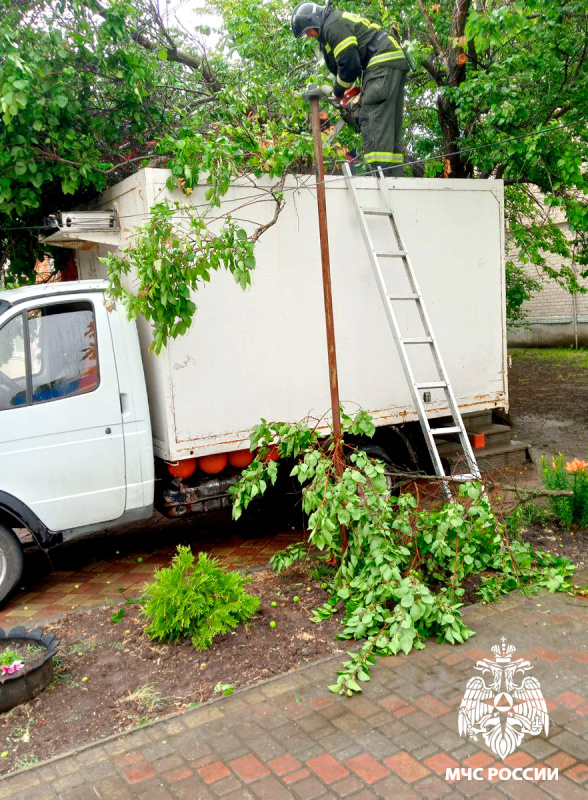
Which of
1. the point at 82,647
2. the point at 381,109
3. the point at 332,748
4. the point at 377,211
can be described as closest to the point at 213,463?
the point at 82,647

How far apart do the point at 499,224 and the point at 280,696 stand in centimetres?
474

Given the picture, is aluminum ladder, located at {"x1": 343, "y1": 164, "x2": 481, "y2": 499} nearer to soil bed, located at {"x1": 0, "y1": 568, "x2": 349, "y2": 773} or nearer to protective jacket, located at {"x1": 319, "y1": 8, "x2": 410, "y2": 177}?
protective jacket, located at {"x1": 319, "y1": 8, "x2": 410, "y2": 177}

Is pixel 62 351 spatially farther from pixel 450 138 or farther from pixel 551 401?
pixel 551 401

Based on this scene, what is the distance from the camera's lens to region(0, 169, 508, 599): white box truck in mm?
4898

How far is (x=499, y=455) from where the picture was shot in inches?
295

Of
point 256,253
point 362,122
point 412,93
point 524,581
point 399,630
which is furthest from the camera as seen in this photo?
point 412,93

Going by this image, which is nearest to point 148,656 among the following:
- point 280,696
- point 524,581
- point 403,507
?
point 280,696

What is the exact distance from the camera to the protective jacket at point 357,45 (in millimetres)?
6664

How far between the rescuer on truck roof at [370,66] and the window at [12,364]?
3568 millimetres

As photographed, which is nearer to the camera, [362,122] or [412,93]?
[362,122]

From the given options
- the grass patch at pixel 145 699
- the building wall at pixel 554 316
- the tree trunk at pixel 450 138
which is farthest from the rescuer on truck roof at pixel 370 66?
the building wall at pixel 554 316

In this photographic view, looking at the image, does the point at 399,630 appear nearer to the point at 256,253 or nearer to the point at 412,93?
the point at 256,253

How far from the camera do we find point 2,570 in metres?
4.85

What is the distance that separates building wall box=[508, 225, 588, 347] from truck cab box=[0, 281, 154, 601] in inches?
525
